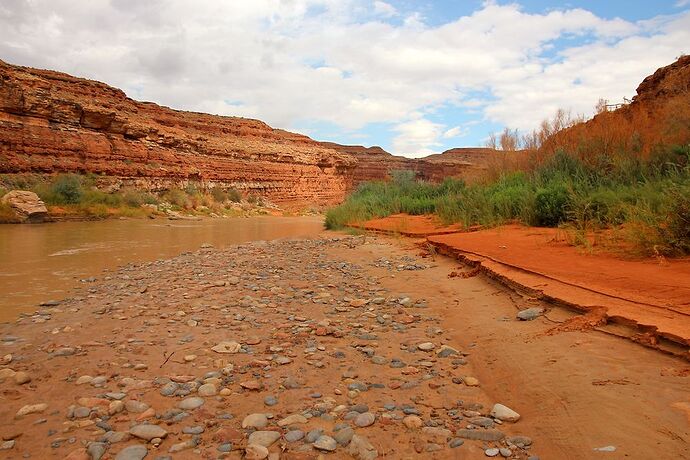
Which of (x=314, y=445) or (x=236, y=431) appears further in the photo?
(x=236, y=431)

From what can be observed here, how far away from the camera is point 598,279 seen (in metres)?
3.58

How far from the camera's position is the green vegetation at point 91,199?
1805cm

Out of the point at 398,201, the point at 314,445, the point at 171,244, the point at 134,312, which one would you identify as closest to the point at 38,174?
the point at 171,244

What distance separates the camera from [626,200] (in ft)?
21.8

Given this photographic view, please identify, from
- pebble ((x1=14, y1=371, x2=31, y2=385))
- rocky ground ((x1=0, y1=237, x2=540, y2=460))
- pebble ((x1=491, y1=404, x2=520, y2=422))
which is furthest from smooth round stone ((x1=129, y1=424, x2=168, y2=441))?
pebble ((x1=491, y1=404, x2=520, y2=422))

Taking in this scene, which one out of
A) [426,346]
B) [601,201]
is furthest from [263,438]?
[601,201]

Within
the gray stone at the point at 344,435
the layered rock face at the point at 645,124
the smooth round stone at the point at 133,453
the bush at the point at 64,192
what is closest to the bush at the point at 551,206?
the layered rock face at the point at 645,124

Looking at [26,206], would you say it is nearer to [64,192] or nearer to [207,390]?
[64,192]

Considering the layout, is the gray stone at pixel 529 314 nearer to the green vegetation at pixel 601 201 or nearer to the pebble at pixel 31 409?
the green vegetation at pixel 601 201

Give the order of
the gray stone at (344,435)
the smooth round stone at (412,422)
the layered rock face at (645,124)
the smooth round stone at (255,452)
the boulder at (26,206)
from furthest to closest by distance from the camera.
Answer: the boulder at (26,206) < the layered rock face at (645,124) < the smooth round stone at (412,422) < the gray stone at (344,435) < the smooth round stone at (255,452)

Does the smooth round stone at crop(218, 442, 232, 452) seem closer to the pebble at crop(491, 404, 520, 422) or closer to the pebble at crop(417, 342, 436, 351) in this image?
the pebble at crop(491, 404, 520, 422)

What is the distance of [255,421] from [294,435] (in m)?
0.24

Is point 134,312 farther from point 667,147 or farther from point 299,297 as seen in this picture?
point 667,147

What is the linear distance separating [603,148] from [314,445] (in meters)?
10.0
